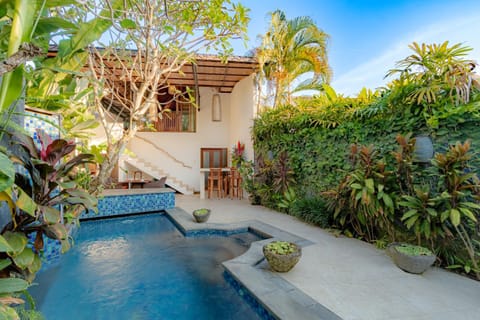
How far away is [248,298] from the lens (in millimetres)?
3219

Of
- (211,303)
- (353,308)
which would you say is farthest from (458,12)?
(211,303)

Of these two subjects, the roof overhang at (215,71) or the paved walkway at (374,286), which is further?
the roof overhang at (215,71)

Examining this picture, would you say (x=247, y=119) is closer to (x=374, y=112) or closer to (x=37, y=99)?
(x=374, y=112)

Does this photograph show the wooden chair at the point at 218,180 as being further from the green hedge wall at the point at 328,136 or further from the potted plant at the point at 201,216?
the potted plant at the point at 201,216

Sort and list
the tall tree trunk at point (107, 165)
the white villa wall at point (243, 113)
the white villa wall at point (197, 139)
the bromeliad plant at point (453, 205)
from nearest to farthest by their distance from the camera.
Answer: the bromeliad plant at point (453, 205) < the tall tree trunk at point (107, 165) < the white villa wall at point (243, 113) < the white villa wall at point (197, 139)

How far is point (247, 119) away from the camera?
11.2m

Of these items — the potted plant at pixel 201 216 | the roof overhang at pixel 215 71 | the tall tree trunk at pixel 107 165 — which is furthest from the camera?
the roof overhang at pixel 215 71

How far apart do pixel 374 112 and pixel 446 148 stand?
4.80 ft

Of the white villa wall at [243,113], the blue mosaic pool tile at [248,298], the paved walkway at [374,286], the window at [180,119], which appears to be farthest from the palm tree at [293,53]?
the blue mosaic pool tile at [248,298]

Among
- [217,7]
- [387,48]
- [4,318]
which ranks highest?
[387,48]

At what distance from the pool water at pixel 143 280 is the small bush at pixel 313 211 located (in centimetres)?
164

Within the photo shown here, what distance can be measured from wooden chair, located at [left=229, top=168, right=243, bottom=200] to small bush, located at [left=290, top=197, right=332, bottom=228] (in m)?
4.04

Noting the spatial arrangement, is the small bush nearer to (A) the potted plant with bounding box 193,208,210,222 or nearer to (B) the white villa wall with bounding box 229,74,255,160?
(A) the potted plant with bounding box 193,208,210,222

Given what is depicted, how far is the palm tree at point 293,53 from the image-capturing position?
28.9ft
